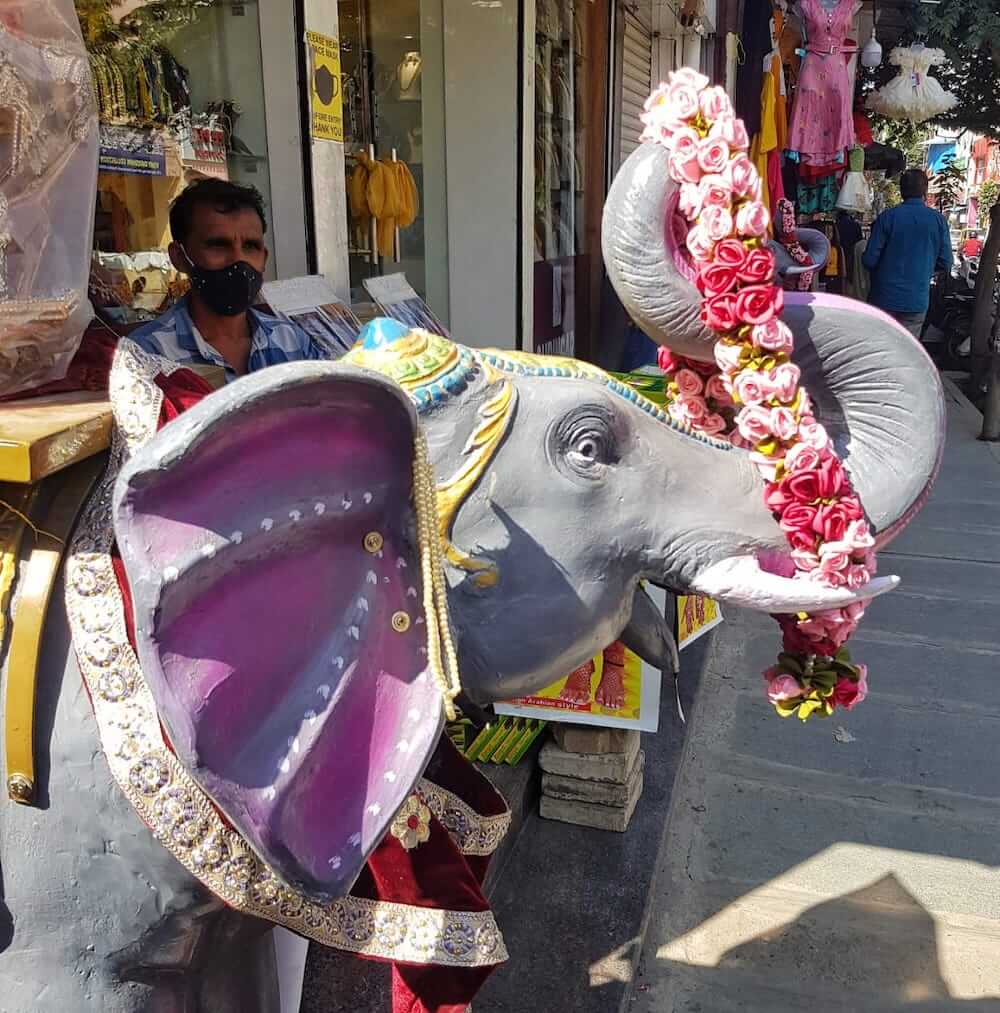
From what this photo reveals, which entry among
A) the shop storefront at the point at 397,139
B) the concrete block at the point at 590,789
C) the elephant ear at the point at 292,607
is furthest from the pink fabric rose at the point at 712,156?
the concrete block at the point at 590,789

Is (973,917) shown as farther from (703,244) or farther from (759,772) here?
(703,244)

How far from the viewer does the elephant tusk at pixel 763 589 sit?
1.10 m

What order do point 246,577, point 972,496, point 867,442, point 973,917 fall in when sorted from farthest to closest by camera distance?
point 972,496 < point 973,917 < point 867,442 < point 246,577

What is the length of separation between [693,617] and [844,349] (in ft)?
6.78

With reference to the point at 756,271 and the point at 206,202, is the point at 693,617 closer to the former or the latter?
the point at 206,202

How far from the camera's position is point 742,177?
3.77ft

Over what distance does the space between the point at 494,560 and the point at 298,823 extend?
0.34 meters

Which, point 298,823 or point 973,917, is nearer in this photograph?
point 298,823

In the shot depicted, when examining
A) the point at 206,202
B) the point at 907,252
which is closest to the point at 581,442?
the point at 206,202

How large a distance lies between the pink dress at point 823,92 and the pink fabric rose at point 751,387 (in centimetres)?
707

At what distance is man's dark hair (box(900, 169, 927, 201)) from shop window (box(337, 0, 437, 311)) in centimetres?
522

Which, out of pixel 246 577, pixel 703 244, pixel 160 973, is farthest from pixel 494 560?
pixel 160 973

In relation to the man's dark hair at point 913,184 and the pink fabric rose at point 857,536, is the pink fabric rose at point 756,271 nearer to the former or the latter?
the pink fabric rose at point 857,536

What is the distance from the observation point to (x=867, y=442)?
3.88 ft
